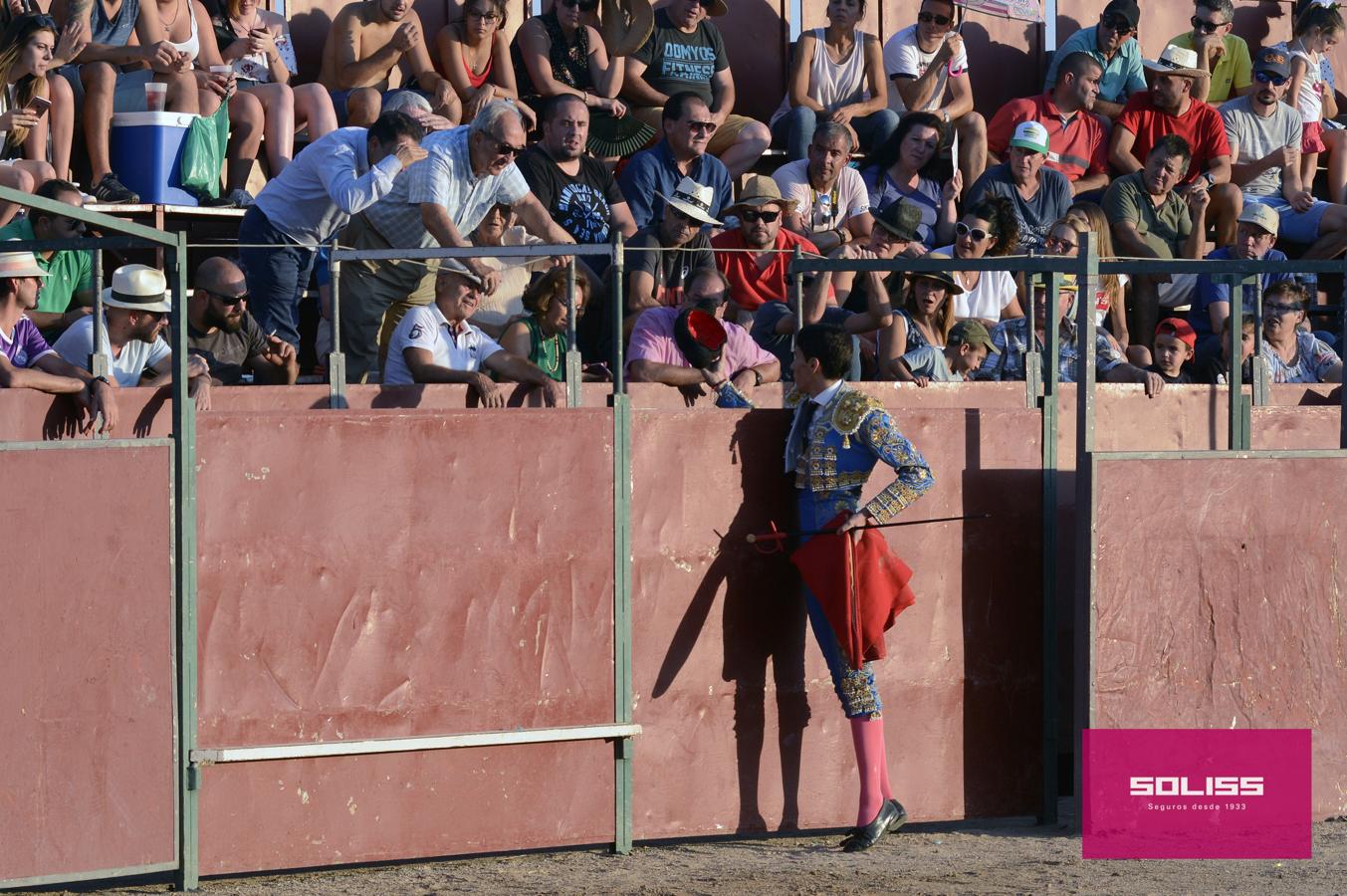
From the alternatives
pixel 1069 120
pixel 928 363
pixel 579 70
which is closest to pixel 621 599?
pixel 928 363

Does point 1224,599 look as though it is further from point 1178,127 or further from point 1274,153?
point 1274,153

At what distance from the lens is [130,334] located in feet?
24.8

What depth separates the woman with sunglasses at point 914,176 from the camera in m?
11.9

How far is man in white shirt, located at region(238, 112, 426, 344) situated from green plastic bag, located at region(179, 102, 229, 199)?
87cm

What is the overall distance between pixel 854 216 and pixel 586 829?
5.32 meters

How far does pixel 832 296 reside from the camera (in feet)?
32.7

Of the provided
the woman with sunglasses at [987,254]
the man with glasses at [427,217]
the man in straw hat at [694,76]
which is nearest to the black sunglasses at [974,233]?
the woman with sunglasses at [987,254]

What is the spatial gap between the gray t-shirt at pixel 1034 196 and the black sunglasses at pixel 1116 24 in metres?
2.00

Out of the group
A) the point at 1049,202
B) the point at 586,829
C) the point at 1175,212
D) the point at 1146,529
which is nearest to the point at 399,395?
the point at 586,829

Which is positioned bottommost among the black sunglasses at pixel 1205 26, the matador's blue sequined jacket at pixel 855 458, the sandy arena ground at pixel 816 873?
the sandy arena ground at pixel 816 873

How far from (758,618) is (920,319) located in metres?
2.77

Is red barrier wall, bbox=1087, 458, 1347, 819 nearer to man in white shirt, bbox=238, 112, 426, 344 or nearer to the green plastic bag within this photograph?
man in white shirt, bbox=238, 112, 426, 344

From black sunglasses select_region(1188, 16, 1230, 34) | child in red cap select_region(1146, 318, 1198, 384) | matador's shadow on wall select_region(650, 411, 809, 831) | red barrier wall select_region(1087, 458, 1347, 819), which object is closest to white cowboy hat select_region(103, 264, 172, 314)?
matador's shadow on wall select_region(650, 411, 809, 831)

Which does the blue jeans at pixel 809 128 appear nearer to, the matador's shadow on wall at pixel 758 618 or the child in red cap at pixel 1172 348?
the child in red cap at pixel 1172 348
